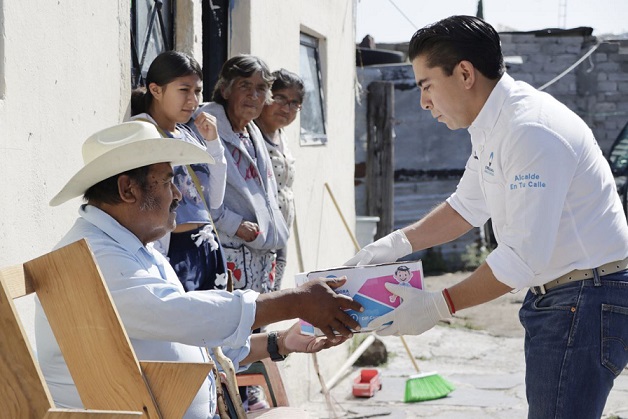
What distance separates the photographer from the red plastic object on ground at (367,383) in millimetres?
6270

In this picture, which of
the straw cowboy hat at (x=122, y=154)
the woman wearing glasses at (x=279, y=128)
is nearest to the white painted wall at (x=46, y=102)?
the straw cowboy hat at (x=122, y=154)

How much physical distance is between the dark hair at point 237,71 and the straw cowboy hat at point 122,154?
1975 millimetres

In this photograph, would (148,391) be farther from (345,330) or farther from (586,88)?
(586,88)

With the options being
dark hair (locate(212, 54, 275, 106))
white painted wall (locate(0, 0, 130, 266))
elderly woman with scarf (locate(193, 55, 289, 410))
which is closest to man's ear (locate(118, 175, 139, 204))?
white painted wall (locate(0, 0, 130, 266))

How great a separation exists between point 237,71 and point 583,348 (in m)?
2.55

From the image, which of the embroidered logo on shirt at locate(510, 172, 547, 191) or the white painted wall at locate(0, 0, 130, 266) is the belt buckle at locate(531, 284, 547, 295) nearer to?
the embroidered logo on shirt at locate(510, 172, 547, 191)

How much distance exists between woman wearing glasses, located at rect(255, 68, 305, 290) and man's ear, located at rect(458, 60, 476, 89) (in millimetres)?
2333

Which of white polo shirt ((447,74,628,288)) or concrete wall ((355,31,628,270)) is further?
concrete wall ((355,31,628,270))

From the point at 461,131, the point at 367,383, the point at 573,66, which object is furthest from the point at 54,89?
the point at 573,66

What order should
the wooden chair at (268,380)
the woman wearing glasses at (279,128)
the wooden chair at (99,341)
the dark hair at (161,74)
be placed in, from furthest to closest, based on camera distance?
the woman wearing glasses at (279,128), the dark hair at (161,74), the wooden chair at (268,380), the wooden chair at (99,341)

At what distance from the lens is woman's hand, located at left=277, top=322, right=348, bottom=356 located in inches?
125

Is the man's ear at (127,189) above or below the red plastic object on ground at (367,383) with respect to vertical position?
above

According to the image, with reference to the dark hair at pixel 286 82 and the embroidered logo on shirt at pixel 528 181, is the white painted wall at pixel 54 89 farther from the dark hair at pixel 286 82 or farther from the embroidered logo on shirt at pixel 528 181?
the embroidered logo on shirt at pixel 528 181

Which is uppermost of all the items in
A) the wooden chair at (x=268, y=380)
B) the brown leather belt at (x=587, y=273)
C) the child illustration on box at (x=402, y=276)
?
the brown leather belt at (x=587, y=273)
